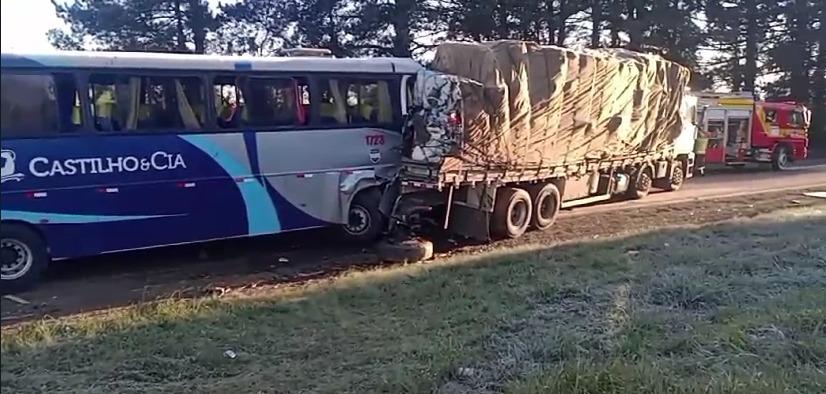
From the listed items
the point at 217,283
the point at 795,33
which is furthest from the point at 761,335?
the point at 795,33

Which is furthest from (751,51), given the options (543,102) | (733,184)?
(543,102)

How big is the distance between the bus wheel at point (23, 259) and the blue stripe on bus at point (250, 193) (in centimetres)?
221

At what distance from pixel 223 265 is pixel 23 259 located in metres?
2.51

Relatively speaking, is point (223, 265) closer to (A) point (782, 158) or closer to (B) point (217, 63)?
(B) point (217, 63)

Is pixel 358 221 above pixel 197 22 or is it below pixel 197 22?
below

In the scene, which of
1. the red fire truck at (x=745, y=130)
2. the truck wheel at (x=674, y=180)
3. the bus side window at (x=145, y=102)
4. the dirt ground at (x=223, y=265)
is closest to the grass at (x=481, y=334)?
the dirt ground at (x=223, y=265)

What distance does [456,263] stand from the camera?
32.8 feet

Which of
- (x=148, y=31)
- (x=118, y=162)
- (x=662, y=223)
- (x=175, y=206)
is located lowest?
(x=662, y=223)

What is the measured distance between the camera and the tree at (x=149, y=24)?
2391 centimetres

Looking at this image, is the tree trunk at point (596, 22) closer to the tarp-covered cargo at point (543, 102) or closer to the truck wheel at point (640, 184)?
the truck wheel at point (640, 184)

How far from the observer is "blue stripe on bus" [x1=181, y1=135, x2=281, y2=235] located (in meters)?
10.0

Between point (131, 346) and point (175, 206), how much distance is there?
3.88 metres

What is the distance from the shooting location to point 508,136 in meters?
12.0

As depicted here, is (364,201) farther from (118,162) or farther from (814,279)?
(814,279)
